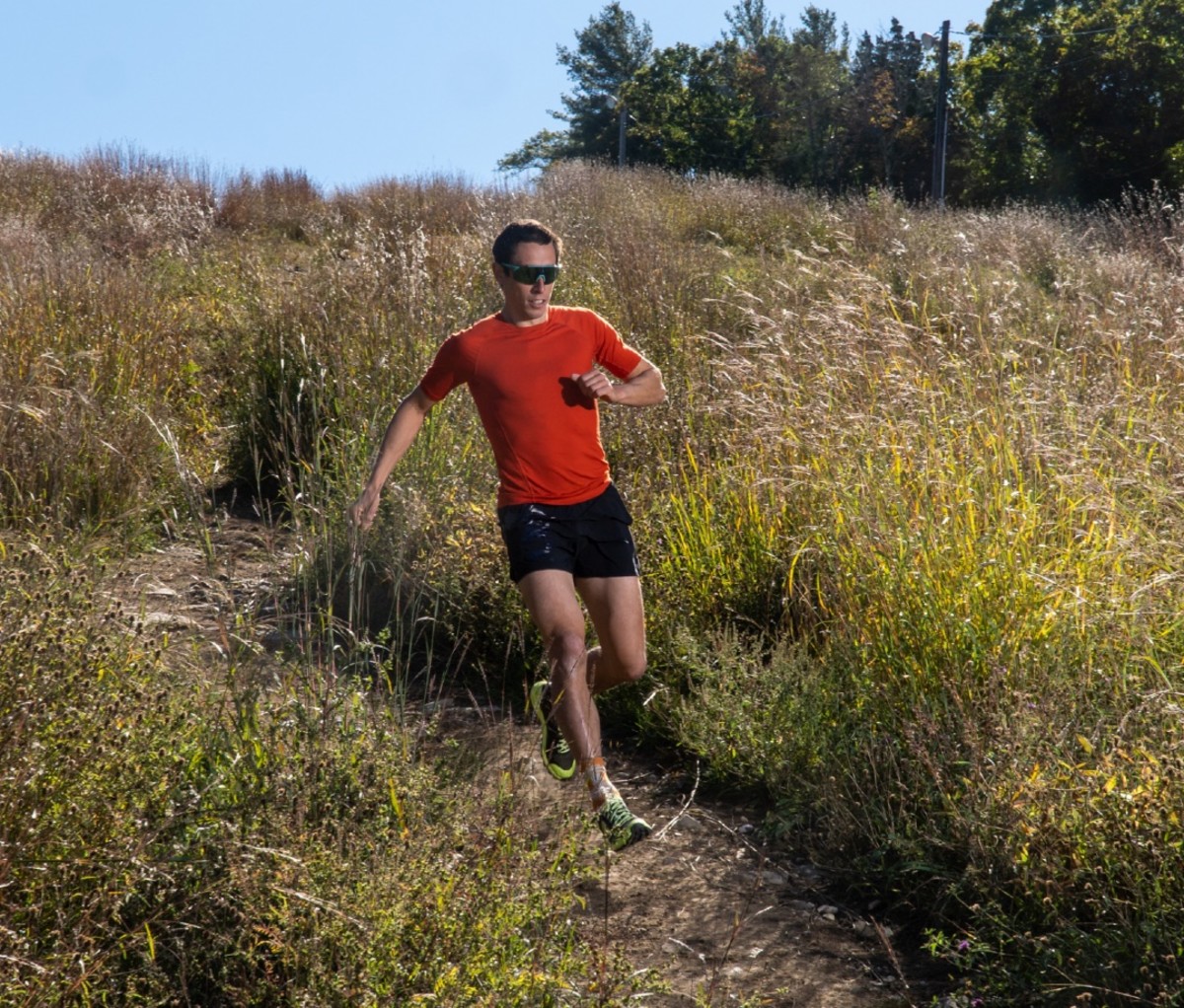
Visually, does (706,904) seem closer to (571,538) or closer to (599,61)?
(571,538)

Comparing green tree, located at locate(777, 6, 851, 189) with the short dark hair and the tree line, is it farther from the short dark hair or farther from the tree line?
the short dark hair

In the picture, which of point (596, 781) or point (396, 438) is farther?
point (396, 438)

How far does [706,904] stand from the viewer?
3.65m

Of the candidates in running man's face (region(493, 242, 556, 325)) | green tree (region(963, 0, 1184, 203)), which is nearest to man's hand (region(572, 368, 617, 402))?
running man's face (region(493, 242, 556, 325))

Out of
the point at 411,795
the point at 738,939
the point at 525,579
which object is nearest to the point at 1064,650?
the point at 738,939

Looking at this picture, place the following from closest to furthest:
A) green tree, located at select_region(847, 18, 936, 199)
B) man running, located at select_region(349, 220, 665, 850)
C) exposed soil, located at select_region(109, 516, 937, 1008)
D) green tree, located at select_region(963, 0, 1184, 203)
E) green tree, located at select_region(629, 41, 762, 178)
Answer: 1. exposed soil, located at select_region(109, 516, 937, 1008)
2. man running, located at select_region(349, 220, 665, 850)
3. green tree, located at select_region(963, 0, 1184, 203)
4. green tree, located at select_region(847, 18, 936, 199)
5. green tree, located at select_region(629, 41, 762, 178)

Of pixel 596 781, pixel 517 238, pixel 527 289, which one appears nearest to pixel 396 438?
pixel 527 289

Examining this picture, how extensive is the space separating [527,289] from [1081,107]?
3581cm

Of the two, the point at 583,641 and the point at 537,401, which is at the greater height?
the point at 537,401

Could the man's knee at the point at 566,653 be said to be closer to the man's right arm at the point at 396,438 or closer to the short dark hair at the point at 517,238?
the man's right arm at the point at 396,438

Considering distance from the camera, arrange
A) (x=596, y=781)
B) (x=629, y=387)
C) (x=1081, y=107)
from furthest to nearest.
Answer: (x=1081, y=107) < (x=629, y=387) < (x=596, y=781)

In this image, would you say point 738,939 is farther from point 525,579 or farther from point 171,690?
point 171,690

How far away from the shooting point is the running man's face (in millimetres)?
4031

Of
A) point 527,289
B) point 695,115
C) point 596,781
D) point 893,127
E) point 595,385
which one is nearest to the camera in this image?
point 596,781
